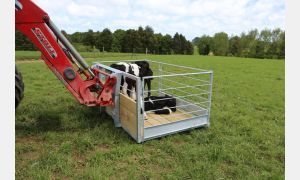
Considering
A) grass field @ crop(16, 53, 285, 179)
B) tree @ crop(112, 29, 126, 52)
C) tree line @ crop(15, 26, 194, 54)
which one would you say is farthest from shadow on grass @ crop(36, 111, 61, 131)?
tree @ crop(112, 29, 126, 52)

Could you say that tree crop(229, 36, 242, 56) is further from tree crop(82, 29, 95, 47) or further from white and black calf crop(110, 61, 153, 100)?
white and black calf crop(110, 61, 153, 100)

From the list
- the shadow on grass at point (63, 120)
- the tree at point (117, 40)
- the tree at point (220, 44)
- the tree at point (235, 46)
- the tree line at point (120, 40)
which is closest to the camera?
the shadow on grass at point (63, 120)

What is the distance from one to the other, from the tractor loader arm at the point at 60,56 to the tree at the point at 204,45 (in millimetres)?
63132

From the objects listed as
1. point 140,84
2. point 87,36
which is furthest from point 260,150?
point 87,36

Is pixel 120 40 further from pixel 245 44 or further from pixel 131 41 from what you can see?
pixel 245 44

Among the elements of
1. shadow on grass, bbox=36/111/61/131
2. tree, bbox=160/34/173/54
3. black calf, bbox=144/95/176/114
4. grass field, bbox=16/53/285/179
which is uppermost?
→ tree, bbox=160/34/173/54

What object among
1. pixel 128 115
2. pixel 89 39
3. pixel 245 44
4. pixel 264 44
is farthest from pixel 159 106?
pixel 245 44

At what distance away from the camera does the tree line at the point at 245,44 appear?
5550 centimetres

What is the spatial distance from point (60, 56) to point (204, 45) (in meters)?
65.1

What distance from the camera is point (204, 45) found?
66188 mm

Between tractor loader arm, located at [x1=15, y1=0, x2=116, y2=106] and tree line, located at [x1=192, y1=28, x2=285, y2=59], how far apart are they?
55.0 m

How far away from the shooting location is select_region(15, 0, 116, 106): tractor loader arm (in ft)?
12.7

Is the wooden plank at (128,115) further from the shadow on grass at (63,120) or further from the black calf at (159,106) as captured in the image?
the black calf at (159,106)

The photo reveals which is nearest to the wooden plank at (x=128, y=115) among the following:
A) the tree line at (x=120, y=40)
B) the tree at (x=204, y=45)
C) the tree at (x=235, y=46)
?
the tree line at (x=120, y=40)
